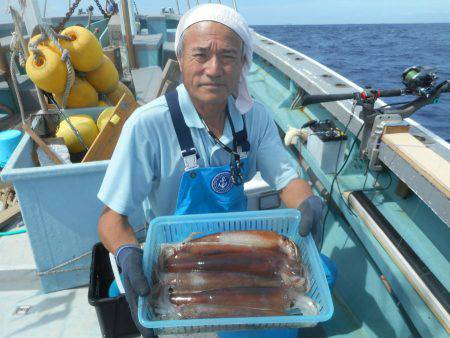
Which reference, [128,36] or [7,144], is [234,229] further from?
[128,36]

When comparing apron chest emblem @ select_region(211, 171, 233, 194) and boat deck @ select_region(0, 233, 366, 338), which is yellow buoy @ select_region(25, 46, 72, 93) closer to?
boat deck @ select_region(0, 233, 366, 338)

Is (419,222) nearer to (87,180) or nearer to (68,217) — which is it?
(87,180)

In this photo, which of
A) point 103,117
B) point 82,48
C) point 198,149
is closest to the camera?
point 198,149

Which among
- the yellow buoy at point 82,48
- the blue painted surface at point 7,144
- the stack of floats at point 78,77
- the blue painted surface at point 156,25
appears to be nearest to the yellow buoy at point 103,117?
the stack of floats at point 78,77

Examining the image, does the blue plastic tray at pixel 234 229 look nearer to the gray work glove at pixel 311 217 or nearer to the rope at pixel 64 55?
the gray work glove at pixel 311 217

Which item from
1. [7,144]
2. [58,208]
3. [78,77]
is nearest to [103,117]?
[78,77]

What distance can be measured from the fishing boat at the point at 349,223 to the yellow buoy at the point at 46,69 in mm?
281

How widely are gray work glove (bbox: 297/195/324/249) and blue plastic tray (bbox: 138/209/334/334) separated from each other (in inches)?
2.3

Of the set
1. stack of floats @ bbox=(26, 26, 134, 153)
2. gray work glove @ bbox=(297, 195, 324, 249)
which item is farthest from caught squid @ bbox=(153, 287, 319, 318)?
stack of floats @ bbox=(26, 26, 134, 153)

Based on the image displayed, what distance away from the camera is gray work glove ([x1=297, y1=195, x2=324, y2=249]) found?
1.76m

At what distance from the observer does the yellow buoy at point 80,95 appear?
12.0 ft

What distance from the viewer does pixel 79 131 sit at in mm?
3123

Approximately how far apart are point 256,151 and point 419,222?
1.29 metres

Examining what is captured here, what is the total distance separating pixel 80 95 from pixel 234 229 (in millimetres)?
2757
